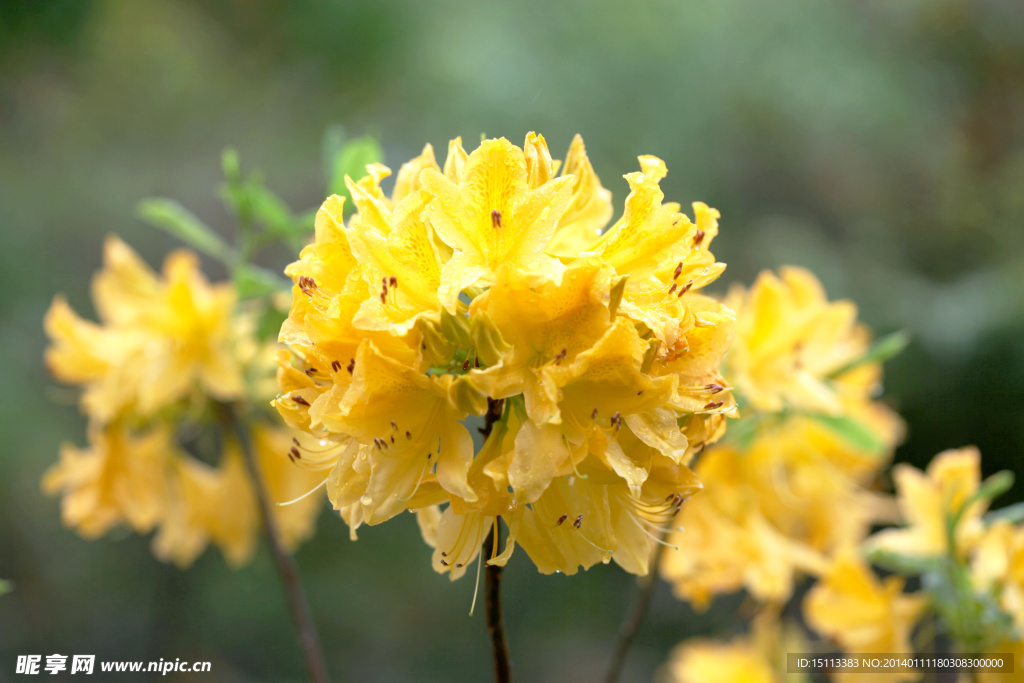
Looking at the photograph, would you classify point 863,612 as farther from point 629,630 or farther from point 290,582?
point 290,582

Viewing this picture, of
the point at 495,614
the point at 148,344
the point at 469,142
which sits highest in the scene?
the point at 469,142

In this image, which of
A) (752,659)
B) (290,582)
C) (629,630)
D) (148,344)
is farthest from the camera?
(752,659)

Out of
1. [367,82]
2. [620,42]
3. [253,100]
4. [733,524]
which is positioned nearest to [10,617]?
[253,100]

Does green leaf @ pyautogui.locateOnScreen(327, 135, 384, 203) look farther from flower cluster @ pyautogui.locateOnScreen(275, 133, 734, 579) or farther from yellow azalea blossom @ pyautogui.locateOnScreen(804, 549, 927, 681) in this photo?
yellow azalea blossom @ pyautogui.locateOnScreen(804, 549, 927, 681)

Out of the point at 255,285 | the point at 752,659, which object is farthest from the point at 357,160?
the point at 752,659

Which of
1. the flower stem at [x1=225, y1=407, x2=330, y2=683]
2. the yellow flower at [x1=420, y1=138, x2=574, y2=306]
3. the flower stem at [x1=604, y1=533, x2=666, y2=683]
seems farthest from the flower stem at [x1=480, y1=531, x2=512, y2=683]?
the flower stem at [x1=225, y1=407, x2=330, y2=683]

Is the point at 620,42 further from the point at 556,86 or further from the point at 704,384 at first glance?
the point at 704,384

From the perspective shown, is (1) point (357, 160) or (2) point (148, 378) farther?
(2) point (148, 378)
